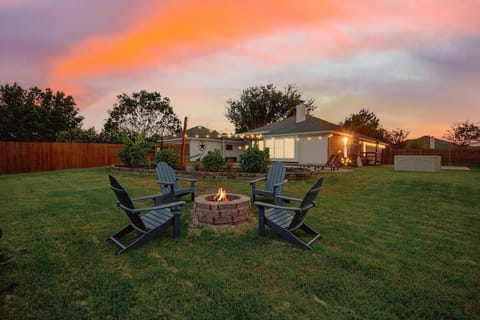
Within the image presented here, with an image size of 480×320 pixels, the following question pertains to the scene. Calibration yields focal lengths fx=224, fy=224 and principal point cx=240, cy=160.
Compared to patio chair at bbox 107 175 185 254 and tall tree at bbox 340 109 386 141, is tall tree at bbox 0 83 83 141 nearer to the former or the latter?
patio chair at bbox 107 175 185 254

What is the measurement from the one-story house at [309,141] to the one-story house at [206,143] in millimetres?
3558

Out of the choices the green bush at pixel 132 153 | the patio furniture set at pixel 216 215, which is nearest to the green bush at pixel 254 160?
the patio furniture set at pixel 216 215

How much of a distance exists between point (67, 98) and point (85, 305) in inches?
1464

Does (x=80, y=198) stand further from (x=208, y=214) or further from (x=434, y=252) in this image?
(x=434, y=252)

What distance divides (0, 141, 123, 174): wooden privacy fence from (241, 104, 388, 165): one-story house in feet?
40.7

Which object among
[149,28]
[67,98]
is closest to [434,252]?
[149,28]

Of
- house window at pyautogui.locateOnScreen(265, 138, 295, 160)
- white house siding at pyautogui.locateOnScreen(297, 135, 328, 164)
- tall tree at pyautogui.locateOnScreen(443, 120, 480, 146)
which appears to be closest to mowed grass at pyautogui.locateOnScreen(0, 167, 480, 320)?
white house siding at pyautogui.locateOnScreen(297, 135, 328, 164)

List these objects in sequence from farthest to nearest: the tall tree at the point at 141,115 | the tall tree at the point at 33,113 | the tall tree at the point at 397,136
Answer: the tall tree at the point at 397,136 → the tall tree at the point at 141,115 → the tall tree at the point at 33,113

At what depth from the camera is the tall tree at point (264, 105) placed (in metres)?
39.2

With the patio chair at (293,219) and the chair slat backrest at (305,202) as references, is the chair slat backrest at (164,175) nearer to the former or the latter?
the patio chair at (293,219)

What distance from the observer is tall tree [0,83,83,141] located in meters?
25.9

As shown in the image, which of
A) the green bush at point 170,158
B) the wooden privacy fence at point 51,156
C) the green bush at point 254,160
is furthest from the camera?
the wooden privacy fence at point 51,156

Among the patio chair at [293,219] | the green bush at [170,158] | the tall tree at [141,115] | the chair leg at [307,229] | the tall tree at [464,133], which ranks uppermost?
the tall tree at [141,115]

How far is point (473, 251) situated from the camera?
10.2ft
